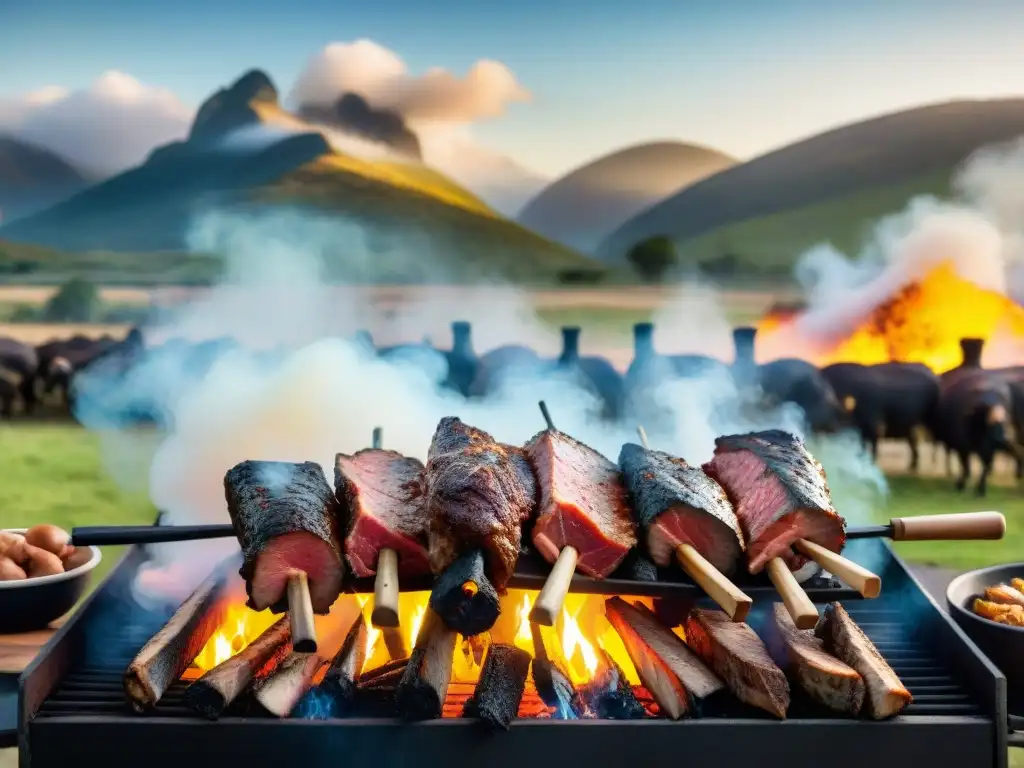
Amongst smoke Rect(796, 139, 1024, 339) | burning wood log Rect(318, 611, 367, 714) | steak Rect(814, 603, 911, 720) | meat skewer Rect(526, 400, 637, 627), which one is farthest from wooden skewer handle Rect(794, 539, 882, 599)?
smoke Rect(796, 139, 1024, 339)

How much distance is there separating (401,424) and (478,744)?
2.05 m

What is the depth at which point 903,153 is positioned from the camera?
8672 mm

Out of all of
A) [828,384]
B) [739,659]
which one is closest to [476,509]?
[739,659]

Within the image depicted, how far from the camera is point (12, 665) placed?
10.2 feet

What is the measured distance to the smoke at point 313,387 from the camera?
154 inches

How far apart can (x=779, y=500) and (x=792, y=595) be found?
0.37 m

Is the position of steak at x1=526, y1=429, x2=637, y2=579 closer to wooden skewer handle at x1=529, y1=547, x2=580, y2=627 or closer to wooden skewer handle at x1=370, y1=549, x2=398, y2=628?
wooden skewer handle at x1=529, y1=547, x2=580, y2=627

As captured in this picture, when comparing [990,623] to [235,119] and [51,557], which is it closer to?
[51,557]

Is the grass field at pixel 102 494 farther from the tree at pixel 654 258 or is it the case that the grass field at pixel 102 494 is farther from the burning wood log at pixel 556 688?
the burning wood log at pixel 556 688

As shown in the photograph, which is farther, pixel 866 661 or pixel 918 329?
pixel 918 329

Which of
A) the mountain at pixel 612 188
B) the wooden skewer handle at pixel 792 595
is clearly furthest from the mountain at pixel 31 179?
the wooden skewer handle at pixel 792 595

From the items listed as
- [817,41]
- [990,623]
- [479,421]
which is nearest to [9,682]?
[479,421]

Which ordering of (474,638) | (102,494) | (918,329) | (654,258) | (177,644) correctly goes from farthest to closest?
1. (654,258)
2. (918,329)
3. (102,494)
4. (474,638)
5. (177,644)

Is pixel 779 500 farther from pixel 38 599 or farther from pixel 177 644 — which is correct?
pixel 38 599
